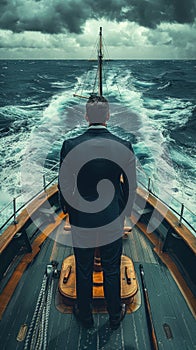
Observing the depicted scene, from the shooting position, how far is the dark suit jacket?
2305mm

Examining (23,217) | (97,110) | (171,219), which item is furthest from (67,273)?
(97,110)

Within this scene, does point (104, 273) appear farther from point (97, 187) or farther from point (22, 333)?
point (22, 333)

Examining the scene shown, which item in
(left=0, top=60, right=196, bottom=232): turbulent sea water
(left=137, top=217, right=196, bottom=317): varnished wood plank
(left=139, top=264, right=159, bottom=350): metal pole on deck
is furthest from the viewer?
(left=0, top=60, right=196, bottom=232): turbulent sea water

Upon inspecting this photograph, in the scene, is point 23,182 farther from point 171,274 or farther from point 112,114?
point 112,114

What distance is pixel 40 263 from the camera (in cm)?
414

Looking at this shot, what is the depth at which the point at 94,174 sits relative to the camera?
7.58 ft

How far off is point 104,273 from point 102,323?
2.59ft

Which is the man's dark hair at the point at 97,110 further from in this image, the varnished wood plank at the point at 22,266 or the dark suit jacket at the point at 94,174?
the varnished wood plank at the point at 22,266

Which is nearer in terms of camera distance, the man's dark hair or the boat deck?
the man's dark hair

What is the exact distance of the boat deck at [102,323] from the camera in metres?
2.88

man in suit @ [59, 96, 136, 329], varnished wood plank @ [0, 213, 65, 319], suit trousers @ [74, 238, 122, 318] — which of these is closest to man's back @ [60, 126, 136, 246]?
man in suit @ [59, 96, 136, 329]

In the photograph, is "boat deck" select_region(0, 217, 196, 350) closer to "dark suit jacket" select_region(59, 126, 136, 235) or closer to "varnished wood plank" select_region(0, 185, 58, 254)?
"varnished wood plank" select_region(0, 185, 58, 254)

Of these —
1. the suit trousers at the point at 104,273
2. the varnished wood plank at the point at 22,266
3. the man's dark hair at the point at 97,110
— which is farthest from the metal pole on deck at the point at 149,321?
the man's dark hair at the point at 97,110

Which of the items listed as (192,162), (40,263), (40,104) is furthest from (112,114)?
(40,263)
